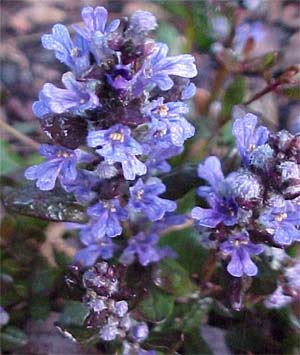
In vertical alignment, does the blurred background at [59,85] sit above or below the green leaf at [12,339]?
above

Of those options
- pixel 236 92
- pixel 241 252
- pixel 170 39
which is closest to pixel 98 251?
pixel 241 252

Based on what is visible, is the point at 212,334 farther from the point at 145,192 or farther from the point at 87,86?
the point at 87,86

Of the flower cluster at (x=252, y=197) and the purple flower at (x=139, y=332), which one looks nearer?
the flower cluster at (x=252, y=197)

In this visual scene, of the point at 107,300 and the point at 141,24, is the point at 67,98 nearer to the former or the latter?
the point at 141,24

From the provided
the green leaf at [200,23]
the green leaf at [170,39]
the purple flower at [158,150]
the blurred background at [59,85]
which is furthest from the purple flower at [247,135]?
the green leaf at [170,39]

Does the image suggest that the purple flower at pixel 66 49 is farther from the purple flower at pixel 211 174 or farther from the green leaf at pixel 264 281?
the green leaf at pixel 264 281

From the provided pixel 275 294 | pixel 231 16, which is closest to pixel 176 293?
pixel 275 294
